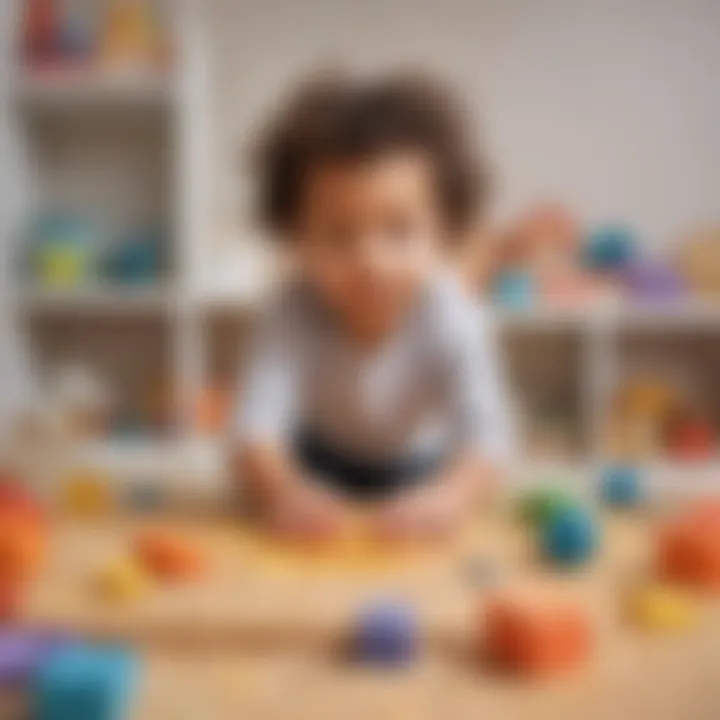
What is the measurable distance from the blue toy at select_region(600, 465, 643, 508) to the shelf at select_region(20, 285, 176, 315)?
0.36 meters

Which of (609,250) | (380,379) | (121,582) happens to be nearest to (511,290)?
(609,250)

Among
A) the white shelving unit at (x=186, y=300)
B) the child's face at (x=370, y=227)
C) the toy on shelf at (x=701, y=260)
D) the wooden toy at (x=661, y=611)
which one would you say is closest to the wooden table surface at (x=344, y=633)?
the wooden toy at (x=661, y=611)

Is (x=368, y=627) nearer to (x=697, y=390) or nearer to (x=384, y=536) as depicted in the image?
(x=384, y=536)

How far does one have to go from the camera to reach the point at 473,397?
503 mm

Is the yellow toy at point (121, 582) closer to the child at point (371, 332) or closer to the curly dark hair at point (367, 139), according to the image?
the child at point (371, 332)

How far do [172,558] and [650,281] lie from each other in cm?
47

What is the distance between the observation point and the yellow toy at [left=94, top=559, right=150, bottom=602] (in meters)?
0.35

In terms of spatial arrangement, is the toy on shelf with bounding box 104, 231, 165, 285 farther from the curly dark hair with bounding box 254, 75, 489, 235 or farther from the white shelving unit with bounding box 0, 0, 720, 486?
the curly dark hair with bounding box 254, 75, 489, 235

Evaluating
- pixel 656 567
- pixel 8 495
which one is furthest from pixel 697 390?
pixel 8 495

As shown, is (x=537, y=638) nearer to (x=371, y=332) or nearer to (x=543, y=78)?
(x=371, y=332)

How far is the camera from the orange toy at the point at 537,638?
0.30 m

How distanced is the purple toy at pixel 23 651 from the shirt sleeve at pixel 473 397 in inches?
9.5

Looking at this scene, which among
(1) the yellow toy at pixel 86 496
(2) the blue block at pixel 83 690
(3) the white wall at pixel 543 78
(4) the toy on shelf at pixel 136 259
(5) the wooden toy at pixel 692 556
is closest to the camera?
(2) the blue block at pixel 83 690

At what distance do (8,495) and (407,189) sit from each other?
241mm
